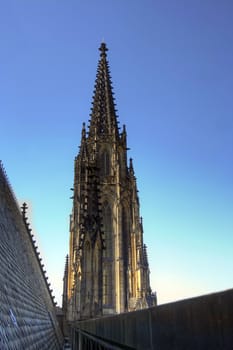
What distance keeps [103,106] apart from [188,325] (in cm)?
6684

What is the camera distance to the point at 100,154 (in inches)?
2345

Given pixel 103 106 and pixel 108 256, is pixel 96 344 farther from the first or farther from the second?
pixel 103 106

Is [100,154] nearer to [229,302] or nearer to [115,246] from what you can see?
[115,246]

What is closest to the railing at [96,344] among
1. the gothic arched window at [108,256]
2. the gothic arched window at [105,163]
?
the gothic arched window at [108,256]

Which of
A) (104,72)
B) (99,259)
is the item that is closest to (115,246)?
(99,259)

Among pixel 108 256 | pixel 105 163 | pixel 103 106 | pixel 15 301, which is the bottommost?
pixel 15 301

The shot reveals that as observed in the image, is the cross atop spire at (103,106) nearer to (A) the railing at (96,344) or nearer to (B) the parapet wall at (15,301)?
(B) the parapet wall at (15,301)

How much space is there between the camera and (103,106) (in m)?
67.3

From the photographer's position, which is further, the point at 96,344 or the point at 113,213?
the point at 113,213

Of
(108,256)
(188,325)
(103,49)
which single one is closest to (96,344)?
(188,325)

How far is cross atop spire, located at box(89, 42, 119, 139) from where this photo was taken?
62.3 metres

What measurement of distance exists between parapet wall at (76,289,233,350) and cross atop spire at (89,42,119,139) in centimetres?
5866

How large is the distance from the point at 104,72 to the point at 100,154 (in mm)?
20545

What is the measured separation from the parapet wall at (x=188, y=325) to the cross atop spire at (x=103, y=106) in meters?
58.7
